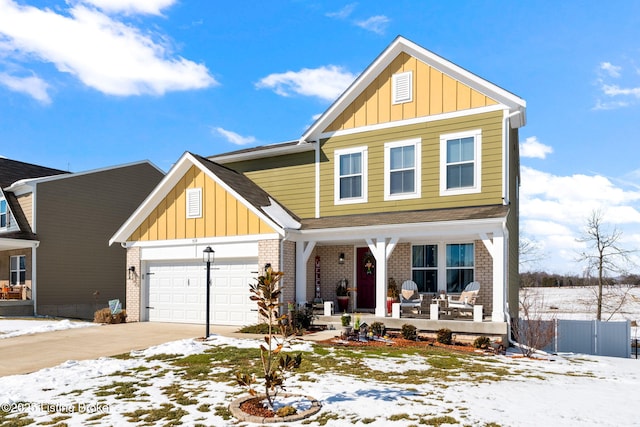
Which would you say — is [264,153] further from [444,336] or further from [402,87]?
[444,336]

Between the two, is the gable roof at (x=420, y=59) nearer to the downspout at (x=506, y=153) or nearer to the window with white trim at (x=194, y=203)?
the downspout at (x=506, y=153)

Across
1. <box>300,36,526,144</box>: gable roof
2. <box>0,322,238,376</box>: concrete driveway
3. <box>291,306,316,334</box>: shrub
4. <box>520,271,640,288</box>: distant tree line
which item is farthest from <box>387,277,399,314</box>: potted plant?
<box>520,271,640,288</box>: distant tree line

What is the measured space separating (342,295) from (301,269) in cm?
178

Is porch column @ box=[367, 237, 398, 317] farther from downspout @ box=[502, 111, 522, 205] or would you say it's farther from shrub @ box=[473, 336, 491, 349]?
downspout @ box=[502, 111, 522, 205]

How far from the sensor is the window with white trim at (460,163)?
48.2 ft

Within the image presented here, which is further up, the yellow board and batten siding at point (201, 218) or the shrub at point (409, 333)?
the yellow board and batten siding at point (201, 218)

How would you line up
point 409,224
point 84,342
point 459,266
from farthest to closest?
point 459,266 → point 409,224 → point 84,342

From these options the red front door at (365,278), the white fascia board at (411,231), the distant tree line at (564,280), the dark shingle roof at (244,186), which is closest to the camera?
the white fascia board at (411,231)

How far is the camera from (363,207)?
1642cm

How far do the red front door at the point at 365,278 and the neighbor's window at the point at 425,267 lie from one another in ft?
4.80

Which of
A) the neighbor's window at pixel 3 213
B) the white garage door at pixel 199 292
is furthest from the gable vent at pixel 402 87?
the neighbor's window at pixel 3 213

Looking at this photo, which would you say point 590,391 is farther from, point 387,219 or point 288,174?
point 288,174

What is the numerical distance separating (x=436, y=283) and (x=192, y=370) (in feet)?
28.3

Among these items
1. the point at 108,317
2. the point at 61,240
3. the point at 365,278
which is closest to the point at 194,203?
the point at 108,317
